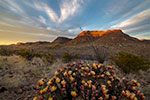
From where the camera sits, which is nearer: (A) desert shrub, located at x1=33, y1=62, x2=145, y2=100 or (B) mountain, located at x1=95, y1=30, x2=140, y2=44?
(A) desert shrub, located at x1=33, y1=62, x2=145, y2=100

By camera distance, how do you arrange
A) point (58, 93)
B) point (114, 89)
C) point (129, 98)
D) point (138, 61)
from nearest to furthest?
point (129, 98) < point (58, 93) < point (114, 89) < point (138, 61)

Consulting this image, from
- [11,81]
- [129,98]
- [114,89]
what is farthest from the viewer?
[11,81]

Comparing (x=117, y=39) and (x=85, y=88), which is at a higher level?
(x=117, y=39)

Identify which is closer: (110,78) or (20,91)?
(110,78)

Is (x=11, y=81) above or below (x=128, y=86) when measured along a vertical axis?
below

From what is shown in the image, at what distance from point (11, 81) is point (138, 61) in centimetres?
652

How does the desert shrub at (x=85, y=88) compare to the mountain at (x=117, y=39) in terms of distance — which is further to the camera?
the mountain at (x=117, y=39)

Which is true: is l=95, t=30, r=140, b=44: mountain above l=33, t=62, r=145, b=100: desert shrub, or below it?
above

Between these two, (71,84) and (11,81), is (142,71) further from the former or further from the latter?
(11,81)

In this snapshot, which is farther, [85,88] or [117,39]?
[117,39]

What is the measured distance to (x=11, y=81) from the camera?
338 centimetres

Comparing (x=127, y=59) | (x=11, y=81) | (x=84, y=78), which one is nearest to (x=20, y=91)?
(x=11, y=81)

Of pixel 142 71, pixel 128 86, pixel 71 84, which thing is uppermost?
pixel 71 84

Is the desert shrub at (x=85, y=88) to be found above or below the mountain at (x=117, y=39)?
below
